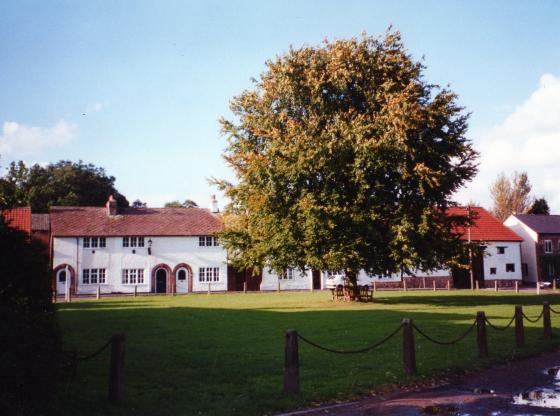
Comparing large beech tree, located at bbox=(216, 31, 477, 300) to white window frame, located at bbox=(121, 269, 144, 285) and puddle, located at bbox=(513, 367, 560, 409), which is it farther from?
white window frame, located at bbox=(121, 269, 144, 285)

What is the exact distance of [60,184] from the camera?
7281 centimetres

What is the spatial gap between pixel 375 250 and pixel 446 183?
5.57m

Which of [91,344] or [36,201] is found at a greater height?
[36,201]

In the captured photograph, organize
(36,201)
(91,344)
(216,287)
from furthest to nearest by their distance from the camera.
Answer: (36,201) < (216,287) < (91,344)

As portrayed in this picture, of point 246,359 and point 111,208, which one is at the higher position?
point 111,208

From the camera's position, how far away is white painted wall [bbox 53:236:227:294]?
49219 mm

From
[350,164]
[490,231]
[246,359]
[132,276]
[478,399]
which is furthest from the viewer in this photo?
[490,231]

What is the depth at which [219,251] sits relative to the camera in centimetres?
5319

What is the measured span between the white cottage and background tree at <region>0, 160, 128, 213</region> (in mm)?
18016

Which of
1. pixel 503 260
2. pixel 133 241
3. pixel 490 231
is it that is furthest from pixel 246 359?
pixel 490 231

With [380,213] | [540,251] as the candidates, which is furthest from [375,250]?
[540,251]

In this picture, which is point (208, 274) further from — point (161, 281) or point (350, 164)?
point (350, 164)

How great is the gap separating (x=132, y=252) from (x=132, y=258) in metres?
0.61

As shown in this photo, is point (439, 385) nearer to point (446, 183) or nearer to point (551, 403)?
point (551, 403)
